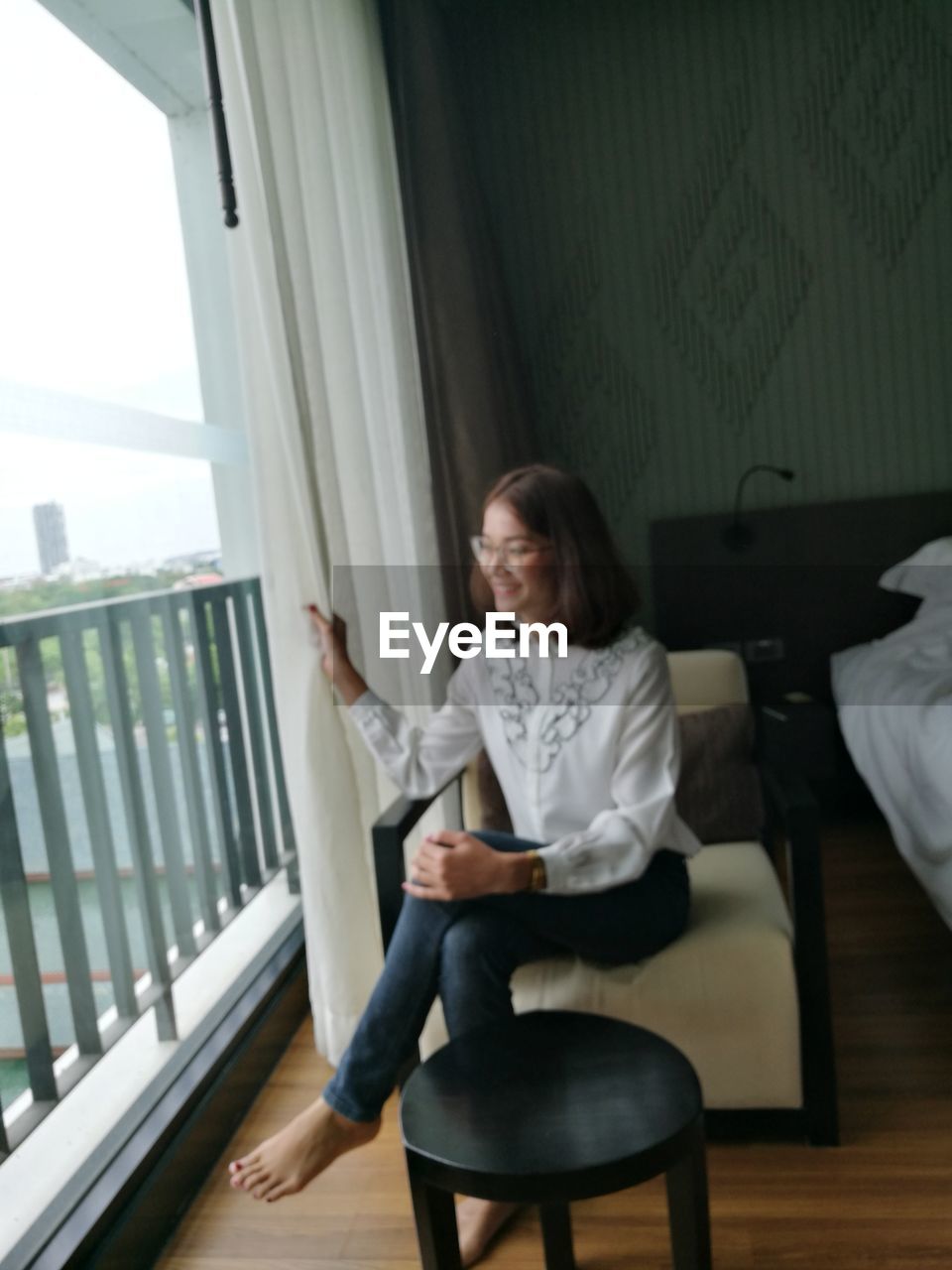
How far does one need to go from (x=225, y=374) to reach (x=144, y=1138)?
4.79 feet

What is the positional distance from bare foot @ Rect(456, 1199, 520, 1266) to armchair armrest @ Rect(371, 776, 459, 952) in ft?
1.15

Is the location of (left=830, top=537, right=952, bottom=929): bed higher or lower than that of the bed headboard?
lower

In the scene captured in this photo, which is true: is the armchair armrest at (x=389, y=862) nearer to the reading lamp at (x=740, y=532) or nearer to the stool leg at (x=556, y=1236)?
the stool leg at (x=556, y=1236)

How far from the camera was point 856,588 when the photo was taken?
9.16 ft

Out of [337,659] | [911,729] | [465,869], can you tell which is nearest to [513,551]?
[337,659]

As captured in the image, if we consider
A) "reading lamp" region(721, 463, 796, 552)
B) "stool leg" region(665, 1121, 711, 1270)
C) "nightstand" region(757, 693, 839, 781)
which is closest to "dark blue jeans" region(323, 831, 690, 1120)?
"stool leg" region(665, 1121, 711, 1270)

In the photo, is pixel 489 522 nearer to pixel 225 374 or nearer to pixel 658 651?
pixel 658 651

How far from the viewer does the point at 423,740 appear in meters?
1.64

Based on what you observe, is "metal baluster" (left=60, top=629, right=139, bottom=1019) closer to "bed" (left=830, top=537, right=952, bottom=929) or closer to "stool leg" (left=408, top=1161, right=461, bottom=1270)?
"stool leg" (left=408, top=1161, right=461, bottom=1270)


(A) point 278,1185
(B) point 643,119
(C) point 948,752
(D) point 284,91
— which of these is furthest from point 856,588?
(A) point 278,1185

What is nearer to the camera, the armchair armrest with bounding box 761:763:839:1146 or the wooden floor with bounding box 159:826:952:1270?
the wooden floor with bounding box 159:826:952:1270

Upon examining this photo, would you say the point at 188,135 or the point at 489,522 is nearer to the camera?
the point at 489,522

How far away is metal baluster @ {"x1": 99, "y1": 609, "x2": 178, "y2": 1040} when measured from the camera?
1682 millimetres

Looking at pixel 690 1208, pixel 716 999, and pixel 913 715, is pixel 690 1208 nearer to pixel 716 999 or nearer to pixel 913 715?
pixel 716 999
